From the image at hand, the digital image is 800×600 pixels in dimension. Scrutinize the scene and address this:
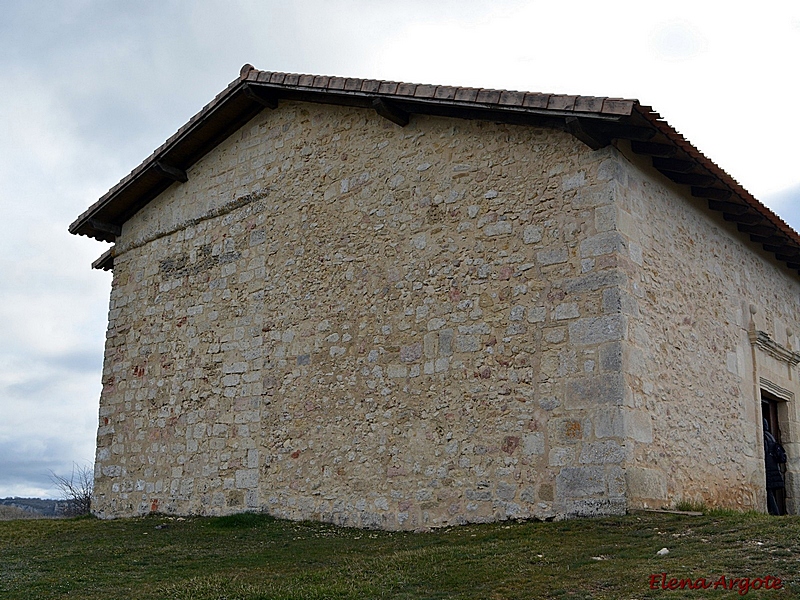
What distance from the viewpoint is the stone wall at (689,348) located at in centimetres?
888

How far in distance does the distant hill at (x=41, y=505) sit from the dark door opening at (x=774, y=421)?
16967 mm

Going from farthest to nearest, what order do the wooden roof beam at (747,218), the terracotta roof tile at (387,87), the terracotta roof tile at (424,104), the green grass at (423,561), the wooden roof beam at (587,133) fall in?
the wooden roof beam at (747,218) < the terracotta roof tile at (387,87) < the wooden roof beam at (587,133) < the terracotta roof tile at (424,104) < the green grass at (423,561)

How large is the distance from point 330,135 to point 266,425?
372cm

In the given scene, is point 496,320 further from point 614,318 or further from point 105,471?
point 105,471

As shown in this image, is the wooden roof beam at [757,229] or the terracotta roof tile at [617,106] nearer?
the terracotta roof tile at [617,106]

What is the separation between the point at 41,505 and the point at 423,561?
3001 cm

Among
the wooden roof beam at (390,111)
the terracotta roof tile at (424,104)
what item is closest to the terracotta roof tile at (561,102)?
the terracotta roof tile at (424,104)

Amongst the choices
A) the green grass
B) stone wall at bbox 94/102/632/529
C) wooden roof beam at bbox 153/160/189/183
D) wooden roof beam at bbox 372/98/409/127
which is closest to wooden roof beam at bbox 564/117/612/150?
stone wall at bbox 94/102/632/529

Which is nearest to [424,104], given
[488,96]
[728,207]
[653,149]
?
[488,96]

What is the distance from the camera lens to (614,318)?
8.62 m

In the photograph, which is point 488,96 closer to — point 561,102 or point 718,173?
point 561,102

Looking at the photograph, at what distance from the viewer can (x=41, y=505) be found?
110ft

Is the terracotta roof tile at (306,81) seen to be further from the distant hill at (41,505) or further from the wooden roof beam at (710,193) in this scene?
the distant hill at (41,505)

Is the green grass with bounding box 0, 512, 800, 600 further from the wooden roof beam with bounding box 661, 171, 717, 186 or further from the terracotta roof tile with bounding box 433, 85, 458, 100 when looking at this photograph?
the terracotta roof tile with bounding box 433, 85, 458, 100
